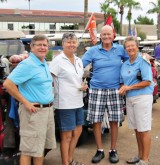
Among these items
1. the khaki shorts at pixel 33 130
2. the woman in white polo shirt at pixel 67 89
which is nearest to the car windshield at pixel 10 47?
the woman in white polo shirt at pixel 67 89

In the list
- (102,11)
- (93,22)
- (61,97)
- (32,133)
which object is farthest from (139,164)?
(102,11)

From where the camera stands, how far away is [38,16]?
37438 mm

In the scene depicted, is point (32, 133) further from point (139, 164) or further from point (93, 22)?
point (93, 22)

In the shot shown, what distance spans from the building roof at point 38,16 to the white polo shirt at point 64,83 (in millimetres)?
33427

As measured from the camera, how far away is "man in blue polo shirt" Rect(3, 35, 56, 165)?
330 centimetres

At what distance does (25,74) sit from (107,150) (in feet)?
7.71

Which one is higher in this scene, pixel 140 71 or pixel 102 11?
pixel 102 11

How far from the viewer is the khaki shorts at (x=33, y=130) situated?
3.40 metres

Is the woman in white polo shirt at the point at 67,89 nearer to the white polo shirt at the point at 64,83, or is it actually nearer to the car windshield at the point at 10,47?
the white polo shirt at the point at 64,83

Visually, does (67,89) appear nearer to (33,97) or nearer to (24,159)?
(33,97)

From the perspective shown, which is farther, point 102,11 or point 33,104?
point 102,11

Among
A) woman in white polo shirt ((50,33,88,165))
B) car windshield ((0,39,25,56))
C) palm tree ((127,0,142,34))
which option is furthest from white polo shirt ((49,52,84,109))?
palm tree ((127,0,142,34))

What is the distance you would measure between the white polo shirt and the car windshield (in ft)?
11.4

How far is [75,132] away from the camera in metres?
4.27
